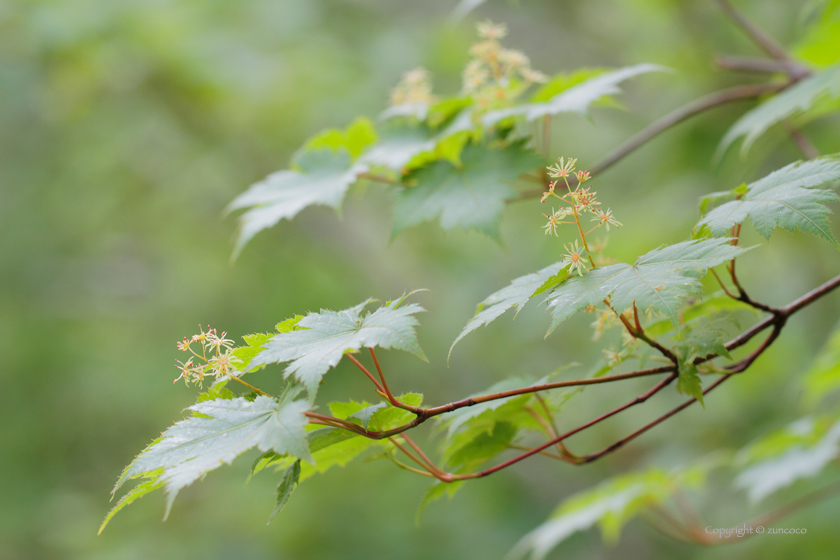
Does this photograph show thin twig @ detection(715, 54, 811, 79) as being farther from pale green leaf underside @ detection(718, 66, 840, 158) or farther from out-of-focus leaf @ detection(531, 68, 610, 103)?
out-of-focus leaf @ detection(531, 68, 610, 103)

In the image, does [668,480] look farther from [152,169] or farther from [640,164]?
[152,169]

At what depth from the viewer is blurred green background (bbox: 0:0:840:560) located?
361 centimetres

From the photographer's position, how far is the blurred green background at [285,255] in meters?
3.61

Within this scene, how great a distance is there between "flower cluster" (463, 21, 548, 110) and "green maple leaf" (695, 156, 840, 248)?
0.80 m

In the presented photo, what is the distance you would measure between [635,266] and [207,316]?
18.9 feet

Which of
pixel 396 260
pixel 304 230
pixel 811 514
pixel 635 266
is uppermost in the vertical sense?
pixel 304 230

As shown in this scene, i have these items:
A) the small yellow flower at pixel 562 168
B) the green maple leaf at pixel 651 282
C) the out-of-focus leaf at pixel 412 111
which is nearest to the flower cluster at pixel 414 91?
the out-of-focus leaf at pixel 412 111

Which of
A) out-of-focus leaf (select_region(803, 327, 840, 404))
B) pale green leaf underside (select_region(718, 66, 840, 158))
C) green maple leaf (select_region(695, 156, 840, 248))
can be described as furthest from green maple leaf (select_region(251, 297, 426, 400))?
out-of-focus leaf (select_region(803, 327, 840, 404))

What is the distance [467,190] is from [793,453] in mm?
1626

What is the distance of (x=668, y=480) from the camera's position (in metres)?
2.14

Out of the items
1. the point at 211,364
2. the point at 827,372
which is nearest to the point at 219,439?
the point at 211,364

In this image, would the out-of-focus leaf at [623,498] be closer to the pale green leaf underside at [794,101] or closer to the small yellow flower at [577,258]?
the pale green leaf underside at [794,101]

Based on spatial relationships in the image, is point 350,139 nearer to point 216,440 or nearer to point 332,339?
point 332,339

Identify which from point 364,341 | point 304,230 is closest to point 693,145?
point 364,341
